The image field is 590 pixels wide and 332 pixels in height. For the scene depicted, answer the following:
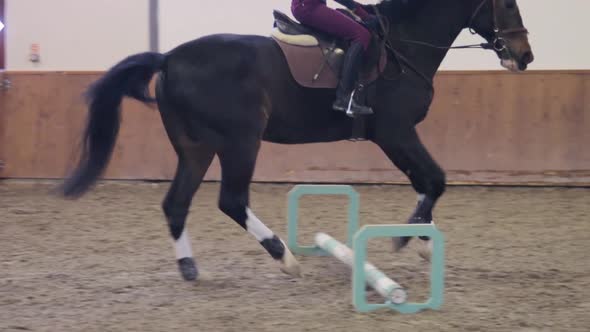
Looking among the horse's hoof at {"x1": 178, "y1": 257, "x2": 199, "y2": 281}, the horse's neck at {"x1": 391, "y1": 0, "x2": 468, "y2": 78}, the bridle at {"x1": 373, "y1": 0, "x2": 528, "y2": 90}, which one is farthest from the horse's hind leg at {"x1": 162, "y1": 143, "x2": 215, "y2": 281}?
the horse's neck at {"x1": 391, "y1": 0, "x2": 468, "y2": 78}

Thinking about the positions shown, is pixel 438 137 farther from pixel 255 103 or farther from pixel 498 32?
pixel 255 103

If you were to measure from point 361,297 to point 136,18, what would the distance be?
823cm

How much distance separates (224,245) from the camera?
6.63 metres

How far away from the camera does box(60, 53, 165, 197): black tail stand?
5387mm

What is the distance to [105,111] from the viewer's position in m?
5.41

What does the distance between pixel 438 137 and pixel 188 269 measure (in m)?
5.19

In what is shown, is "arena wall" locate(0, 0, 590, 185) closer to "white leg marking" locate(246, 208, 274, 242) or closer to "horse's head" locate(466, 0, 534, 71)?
"horse's head" locate(466, 0, 534, 71)

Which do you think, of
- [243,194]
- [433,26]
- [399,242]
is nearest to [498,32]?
[433,26]

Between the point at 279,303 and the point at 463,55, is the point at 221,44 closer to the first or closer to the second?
the point at 279,303

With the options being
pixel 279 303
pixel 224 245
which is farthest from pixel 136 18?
pixel 279 303

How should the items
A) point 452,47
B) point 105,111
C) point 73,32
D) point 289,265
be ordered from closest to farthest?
1. point 289,265
2. point 105,111
3. point 452,47
4. point 73,32

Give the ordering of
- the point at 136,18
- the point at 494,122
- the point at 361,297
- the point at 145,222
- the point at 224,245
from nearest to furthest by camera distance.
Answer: the point at 361,297, the point at 224,245, the point at 145,222, the point at 494,122, the point at 136,18

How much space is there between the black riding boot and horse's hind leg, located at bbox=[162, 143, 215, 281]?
0.96m

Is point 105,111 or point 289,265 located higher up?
point 105,111
